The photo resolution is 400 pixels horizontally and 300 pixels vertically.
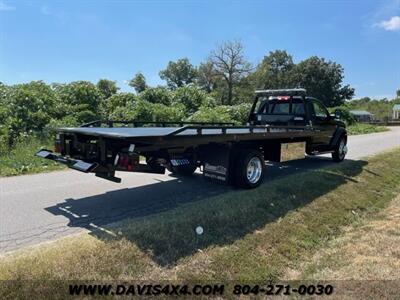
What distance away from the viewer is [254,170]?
8250 mm

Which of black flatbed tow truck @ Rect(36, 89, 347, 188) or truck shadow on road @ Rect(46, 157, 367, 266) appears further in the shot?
black flatbed tow truck @ Rect(36, 89, 347, 188)

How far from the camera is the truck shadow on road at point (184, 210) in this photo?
5223 millimetres

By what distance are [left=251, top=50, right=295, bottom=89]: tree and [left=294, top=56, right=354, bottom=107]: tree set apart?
12.2ft

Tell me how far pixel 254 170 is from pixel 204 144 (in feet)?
5.17

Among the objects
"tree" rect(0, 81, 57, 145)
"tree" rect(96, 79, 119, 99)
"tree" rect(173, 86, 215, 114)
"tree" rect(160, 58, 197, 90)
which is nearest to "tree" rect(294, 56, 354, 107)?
"tree" rect(160, 58, 197, 90)

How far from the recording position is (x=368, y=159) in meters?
13.5

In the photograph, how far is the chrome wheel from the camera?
8086 millimetres

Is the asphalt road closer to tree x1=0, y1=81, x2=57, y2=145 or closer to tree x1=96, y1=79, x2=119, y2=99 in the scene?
tree x1=0, y1=81, x2=57, y2=145

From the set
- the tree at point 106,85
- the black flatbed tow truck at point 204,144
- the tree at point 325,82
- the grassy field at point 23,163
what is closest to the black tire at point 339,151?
the black flatbed tow truck at point 204,144

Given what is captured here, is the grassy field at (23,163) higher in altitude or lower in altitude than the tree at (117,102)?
lower

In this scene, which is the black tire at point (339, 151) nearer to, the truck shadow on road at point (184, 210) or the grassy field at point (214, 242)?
the truck shadow on road at point (184, 210)

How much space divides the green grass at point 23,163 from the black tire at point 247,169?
506 cm

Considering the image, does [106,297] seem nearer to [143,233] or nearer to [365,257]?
[143,233]

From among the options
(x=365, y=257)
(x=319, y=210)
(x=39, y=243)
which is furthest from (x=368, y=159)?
(x=39, y=243)
